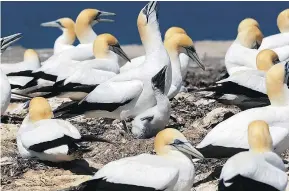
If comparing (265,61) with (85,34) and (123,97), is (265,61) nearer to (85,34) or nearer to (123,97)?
(123,97)

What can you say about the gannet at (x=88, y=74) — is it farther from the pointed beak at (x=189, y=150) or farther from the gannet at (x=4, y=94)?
the pointed beak at (x=189, y=150)

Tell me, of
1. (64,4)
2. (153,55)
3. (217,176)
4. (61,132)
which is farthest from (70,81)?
(64,4)

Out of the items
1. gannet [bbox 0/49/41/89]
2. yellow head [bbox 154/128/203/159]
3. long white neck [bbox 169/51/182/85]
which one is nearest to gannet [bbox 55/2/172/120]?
long white neck [bbox 169/51/182/85]

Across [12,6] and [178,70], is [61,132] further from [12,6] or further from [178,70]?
[12,6]

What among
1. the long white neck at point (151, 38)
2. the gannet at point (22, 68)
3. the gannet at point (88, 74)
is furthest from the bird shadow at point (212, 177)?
the gannet at point (22, 68)

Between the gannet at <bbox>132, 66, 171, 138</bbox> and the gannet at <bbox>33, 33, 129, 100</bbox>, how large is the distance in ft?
5.45

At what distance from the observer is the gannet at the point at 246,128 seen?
29.2 ft

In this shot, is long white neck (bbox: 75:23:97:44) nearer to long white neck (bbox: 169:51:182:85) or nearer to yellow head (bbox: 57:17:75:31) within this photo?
yellow head (bbox: 57:17:75:31)

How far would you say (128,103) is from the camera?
11.1 m

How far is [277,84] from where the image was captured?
A: 9.63m

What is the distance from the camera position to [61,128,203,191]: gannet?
7820 mm

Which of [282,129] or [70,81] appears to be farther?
[70,81]

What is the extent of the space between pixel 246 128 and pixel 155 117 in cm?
182

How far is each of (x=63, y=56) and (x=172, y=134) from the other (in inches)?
230
